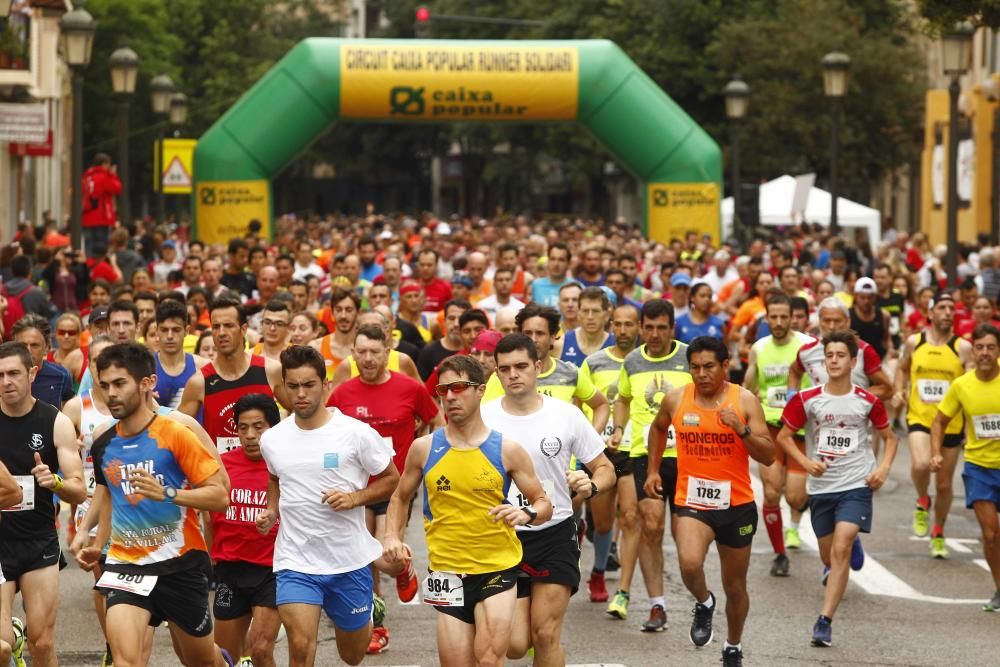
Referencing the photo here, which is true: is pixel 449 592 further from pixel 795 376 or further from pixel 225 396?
pixel 795 376

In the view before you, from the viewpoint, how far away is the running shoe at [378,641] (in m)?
10.6

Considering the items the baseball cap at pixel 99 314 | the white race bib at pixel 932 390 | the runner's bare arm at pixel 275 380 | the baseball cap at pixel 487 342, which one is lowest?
the white race bib at pixel 932 390

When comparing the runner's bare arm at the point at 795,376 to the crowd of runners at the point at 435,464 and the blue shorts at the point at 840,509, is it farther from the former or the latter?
the blue shorts at the point at 840,509

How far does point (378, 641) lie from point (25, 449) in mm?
2627

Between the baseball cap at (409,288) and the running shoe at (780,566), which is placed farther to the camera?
the baseball cap at (409,288)

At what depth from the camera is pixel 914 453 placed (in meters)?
14.9

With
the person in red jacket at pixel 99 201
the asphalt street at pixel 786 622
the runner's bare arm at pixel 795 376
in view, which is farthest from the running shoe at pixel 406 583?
the person in red jacket at pixel 99 201

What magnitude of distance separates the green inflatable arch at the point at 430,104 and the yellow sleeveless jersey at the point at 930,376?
1239 cm

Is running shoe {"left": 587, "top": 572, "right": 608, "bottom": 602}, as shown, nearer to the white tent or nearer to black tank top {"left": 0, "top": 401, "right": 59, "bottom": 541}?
black tank top {"left": 0, "top": 401, "right": 59, "bottom": 541}

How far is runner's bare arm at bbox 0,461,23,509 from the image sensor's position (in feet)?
26.9

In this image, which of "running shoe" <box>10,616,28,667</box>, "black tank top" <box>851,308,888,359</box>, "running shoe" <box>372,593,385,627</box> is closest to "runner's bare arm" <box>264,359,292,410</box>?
"running shoe" <box>372,593,385,627</box>

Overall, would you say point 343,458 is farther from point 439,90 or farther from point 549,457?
point 439,90

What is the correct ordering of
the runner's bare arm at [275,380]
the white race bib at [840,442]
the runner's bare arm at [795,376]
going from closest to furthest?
the runner's bare arm at [275,380]
the white race bib at [840,442]
the runner's bare arm at [795,376]

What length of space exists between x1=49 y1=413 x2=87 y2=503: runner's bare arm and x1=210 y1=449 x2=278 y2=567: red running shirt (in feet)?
2.27
